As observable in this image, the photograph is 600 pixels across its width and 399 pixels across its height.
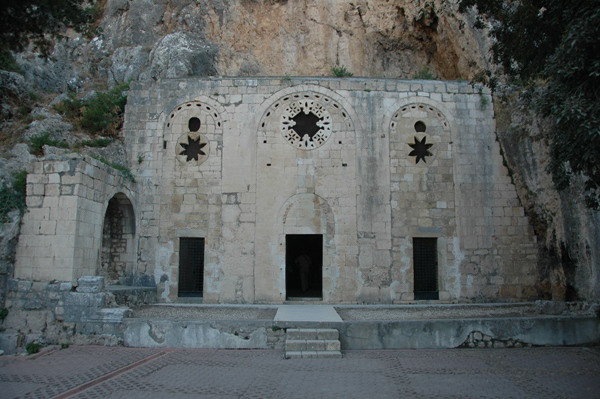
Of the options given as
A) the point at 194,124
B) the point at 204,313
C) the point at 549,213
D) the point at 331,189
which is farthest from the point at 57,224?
Answer: the point at 549,213

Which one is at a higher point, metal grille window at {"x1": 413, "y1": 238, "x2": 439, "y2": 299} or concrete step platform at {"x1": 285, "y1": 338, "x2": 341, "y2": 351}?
metal grille window at {"x1": 413, "y1": 238, "x2": 439, "y2": 299}

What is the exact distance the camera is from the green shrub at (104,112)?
14242 millimetres

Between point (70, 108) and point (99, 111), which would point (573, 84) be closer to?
point (99, 111)

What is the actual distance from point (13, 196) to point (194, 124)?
590cm

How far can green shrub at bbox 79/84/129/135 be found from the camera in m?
14.2

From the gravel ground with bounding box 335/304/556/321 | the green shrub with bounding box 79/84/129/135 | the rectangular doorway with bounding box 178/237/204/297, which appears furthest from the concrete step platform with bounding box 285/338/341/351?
the green shrub with bounding box 79/84/129/135

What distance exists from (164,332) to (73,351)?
1781mm

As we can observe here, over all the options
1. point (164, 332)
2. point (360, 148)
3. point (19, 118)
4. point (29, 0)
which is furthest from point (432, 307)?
point (19, 118)

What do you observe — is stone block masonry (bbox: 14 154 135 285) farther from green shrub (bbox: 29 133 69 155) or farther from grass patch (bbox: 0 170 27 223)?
green shrub (bbox: 29 133 69 155)

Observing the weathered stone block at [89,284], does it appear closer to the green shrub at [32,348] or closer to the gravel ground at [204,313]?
the gravel ground at [204,313]

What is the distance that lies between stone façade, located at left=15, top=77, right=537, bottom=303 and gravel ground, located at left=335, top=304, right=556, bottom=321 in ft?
3.80

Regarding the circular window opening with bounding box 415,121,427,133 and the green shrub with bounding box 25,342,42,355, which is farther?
the circular window opening with bounding box 415,121,427,133

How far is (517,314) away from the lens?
10375mm

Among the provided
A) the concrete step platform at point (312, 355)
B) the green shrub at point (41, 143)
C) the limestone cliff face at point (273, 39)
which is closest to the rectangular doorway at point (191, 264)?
the green shrub at point (41, 143)
